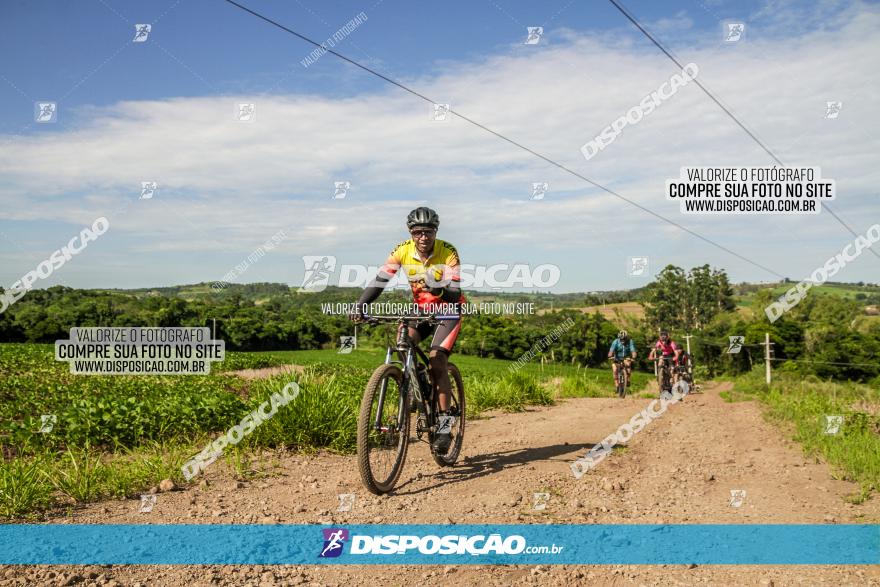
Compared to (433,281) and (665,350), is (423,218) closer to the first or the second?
(433,281)

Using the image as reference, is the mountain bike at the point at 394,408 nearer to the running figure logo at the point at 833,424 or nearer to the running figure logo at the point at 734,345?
the running figure logo at the point at 833,424

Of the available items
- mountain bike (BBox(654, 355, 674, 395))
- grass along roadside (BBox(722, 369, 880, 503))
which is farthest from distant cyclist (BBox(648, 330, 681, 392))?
grass along roadside (BBox(722, 369, 880, 503))

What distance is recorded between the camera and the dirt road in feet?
11.9

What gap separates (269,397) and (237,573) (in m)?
3.68

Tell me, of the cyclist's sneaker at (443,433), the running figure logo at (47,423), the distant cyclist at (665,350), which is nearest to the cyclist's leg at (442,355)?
the cyclist's sneaker at (443,433)

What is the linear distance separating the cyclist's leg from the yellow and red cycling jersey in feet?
1.03

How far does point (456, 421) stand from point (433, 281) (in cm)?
155

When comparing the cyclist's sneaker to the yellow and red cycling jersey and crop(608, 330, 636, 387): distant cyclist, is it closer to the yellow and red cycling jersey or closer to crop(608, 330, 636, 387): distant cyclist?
the yellow and red cycling jersey

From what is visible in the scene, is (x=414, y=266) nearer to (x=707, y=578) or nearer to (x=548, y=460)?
(x=548, y=460)

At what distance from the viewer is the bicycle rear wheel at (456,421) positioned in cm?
612

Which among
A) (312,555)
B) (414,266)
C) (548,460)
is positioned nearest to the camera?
(312,555)

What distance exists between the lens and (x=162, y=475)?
5324 millimetres

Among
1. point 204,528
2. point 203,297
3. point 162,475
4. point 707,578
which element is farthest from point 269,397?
point 203,297

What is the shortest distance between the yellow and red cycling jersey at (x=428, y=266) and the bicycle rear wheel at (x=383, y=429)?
0.99m
